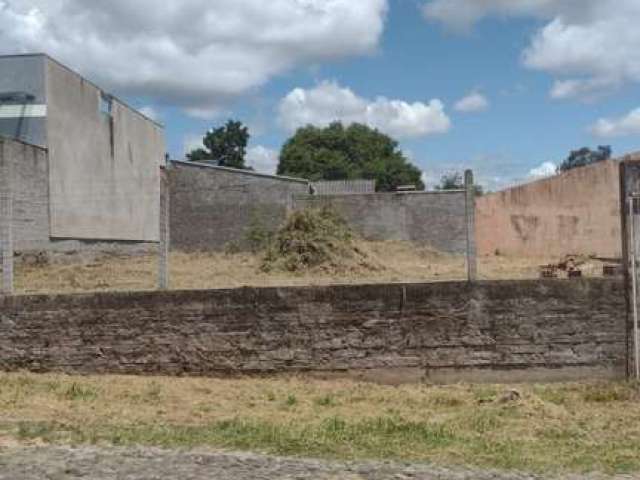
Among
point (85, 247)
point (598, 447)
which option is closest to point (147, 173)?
point (85, 247)

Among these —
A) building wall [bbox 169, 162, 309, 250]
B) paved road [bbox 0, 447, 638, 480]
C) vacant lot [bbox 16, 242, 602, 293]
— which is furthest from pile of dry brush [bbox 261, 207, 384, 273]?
paved road [bbox 0, 447, 638, 480]

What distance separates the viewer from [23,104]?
24.0 metres

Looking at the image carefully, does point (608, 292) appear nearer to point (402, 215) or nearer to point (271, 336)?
point (271, 336)

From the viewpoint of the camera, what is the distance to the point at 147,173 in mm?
33531

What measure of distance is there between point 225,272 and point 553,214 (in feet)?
53.3

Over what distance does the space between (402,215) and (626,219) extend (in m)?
19.8

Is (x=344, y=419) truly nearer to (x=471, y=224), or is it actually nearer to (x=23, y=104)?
(x=471, y=224)

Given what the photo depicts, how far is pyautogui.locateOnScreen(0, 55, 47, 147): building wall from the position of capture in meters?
23.8

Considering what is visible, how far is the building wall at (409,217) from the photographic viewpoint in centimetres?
2795

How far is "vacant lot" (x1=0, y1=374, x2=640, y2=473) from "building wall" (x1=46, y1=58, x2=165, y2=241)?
1202 cm

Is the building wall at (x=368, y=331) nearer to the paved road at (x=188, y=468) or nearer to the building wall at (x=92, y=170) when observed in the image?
the paved road at (x=188, y=468)

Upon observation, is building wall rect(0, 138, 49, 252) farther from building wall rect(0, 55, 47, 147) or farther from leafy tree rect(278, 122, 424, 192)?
leafy tree rect(278, 122, 424, 192)

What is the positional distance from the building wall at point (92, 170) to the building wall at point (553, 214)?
42.6 feet

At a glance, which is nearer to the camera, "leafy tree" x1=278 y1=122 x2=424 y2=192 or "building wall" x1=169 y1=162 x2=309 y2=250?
"building wall" x1=169 y1=162 x2=309 y2=250
